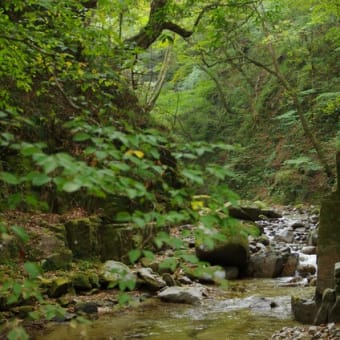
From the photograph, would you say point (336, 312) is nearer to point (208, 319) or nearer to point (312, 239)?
point (208, 319)

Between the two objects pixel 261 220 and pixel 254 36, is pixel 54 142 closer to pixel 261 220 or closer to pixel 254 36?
pixel 261 220

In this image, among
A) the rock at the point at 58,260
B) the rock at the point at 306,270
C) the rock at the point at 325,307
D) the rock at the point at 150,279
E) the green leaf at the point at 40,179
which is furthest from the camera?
the rock at the point at 306,270

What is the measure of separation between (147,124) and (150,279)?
7366 mm

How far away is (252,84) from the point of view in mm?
25375

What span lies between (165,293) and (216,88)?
2046cm

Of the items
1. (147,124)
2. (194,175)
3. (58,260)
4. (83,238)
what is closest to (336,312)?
(194,175)

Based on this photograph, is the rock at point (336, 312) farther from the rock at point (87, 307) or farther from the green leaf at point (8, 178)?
the green leaf at point (8, 178)

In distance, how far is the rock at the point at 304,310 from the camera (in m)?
5.98

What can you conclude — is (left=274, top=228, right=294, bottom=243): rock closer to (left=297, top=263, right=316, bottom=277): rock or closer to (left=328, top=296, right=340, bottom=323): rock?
(left=297, top=263, right=316, bottom=277): rock

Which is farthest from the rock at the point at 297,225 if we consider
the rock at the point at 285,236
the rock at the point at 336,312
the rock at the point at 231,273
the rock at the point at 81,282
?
the rock at the point at 336,312

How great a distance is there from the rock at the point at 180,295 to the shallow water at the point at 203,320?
0.12 meters

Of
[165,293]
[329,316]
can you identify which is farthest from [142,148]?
[165,293]

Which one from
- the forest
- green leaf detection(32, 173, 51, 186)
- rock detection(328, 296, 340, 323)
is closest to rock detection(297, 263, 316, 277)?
the forest

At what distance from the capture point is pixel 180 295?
757 cm
